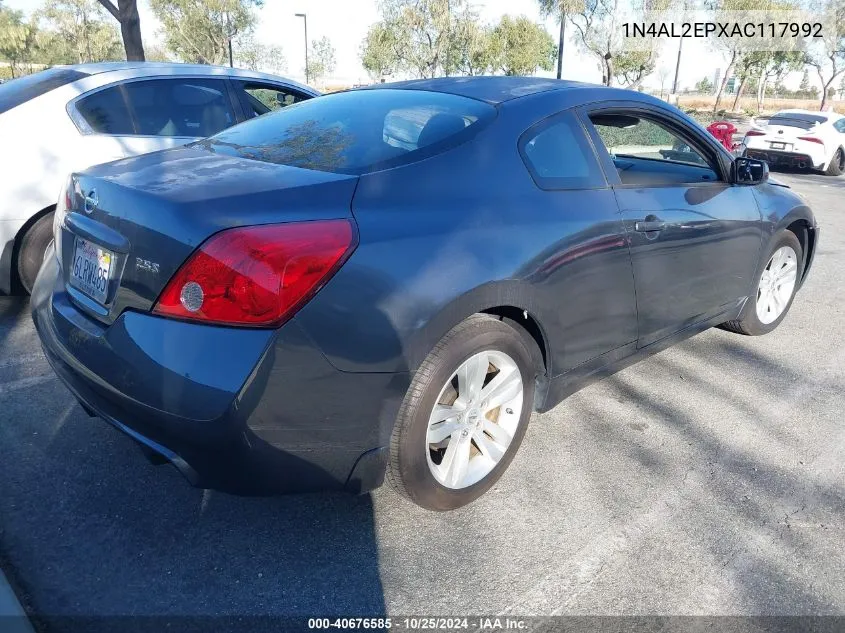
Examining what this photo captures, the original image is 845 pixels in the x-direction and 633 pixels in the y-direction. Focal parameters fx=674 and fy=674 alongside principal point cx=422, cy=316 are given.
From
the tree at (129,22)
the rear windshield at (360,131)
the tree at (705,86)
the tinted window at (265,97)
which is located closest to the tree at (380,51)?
the tree at (129,22)

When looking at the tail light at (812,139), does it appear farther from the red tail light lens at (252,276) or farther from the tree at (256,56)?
the tree at (256,56)

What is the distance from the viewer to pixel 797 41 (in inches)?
1501

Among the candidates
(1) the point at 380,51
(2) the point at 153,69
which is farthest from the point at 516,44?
(2) the point at 153,69

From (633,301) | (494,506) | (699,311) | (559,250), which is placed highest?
(559,250)

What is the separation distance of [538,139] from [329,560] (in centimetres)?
181

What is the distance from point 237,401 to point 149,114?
3866 millimetres

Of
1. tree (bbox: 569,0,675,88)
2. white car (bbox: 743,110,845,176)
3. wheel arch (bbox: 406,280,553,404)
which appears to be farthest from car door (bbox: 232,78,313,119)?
tree (bbox: 569,0,675,88)

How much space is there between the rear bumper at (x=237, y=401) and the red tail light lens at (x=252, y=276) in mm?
56

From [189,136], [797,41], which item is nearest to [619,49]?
[797,41]

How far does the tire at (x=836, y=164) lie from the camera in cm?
1595

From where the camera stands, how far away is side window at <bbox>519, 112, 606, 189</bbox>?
8.83 ft

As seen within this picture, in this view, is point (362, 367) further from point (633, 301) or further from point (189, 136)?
point (189, 136)

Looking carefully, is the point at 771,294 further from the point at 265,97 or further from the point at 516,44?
the point at 516,44

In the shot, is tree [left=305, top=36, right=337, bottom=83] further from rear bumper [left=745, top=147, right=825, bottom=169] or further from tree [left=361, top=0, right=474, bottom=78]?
rear bumper [left=745, top=147, right=825, bottom=169]
